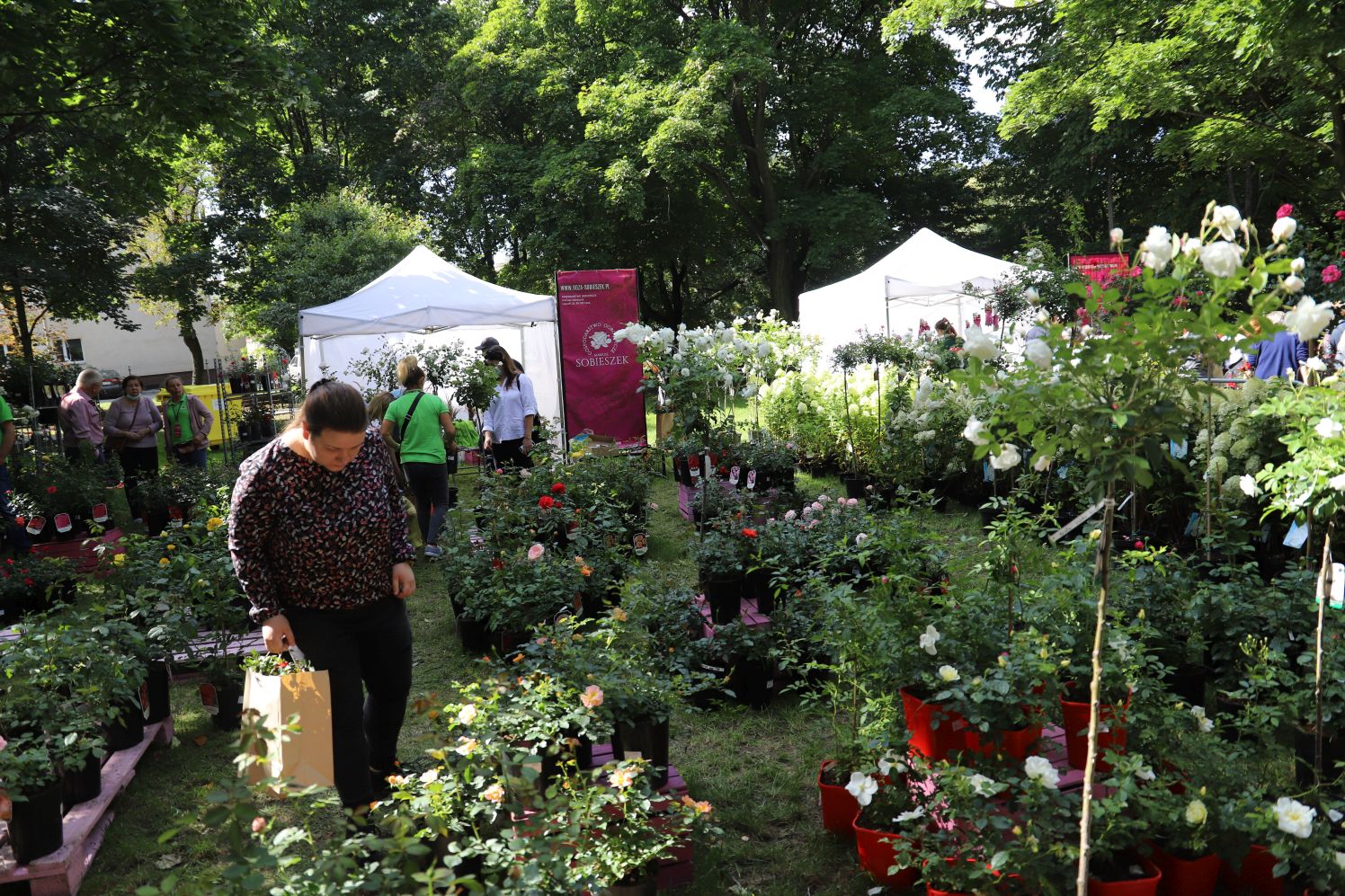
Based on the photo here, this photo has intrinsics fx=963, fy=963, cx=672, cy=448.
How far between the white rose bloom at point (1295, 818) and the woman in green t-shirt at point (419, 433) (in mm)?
4817

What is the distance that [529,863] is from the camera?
1.93 meters

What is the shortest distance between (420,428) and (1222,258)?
5.28m

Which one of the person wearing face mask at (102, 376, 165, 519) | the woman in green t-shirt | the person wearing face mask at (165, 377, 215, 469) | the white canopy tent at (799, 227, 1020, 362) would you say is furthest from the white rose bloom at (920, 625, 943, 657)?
the white canopy tent at (799, 227, 1020, 362)

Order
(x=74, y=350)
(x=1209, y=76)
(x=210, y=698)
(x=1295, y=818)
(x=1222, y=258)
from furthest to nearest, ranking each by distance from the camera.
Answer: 1. (x=74, y=350)
2. (x=1209, y=76)
3. (x=210, y=698)
4. (x=1295, y=818)
5. (x=1222, y=258)

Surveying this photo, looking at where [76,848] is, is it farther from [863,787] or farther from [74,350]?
[74,350]

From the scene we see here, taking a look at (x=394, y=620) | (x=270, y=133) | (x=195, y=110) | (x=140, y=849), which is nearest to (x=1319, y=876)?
(x=394, y=620)

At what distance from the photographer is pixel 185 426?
10.1 metres

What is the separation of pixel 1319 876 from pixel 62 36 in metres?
7.21

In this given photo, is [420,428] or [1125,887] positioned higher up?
[420,428]

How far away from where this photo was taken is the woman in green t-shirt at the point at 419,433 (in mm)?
6277

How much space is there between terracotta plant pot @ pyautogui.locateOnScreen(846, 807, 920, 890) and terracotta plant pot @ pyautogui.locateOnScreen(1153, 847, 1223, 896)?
2.04 ft

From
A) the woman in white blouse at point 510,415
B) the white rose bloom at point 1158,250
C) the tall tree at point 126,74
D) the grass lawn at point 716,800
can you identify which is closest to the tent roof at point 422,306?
the tall tree at point 126,74

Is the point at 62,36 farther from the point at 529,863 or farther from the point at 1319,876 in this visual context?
the point at 1319,876

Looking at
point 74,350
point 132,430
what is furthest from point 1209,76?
point 74,350
